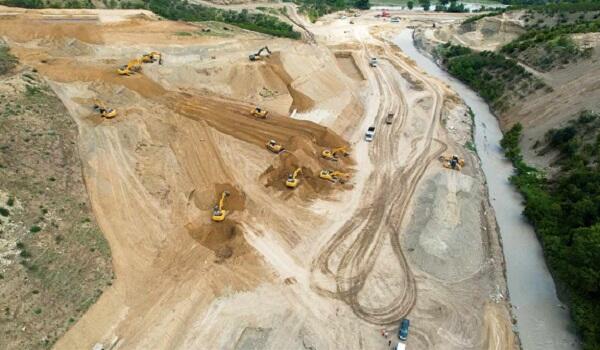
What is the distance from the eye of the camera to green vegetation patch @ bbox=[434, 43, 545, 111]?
56875 millimetres

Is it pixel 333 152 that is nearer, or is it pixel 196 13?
pixel 333 152

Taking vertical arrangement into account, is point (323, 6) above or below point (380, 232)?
above

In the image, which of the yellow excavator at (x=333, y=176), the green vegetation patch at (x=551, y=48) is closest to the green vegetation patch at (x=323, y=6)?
the green vegetation patch at (x=551, y=48)

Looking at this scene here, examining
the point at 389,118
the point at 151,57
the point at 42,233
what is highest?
the point at 151,57

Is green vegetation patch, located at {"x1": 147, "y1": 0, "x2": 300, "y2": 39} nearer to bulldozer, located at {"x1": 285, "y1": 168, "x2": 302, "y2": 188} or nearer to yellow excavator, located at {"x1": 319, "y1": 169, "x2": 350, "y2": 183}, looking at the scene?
yellow excavator, located at {"x1": 319, "y1": 169, "x2": 350, "y2": 183}

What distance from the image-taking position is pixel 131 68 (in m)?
46.5

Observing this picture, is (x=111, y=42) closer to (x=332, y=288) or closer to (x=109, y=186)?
(x=109, y=186)

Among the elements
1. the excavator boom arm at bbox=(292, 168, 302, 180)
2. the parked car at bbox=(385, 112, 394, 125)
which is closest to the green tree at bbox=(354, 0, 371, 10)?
the parked car at bbox=(385, 112, 394, 125)

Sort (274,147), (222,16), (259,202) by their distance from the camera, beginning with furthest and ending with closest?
(222,16) < (274,147) < (259,202)

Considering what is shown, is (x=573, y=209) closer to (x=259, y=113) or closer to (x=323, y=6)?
(x=259, y=113)

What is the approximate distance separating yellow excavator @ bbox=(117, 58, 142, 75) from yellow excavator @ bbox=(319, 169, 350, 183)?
2447 cm

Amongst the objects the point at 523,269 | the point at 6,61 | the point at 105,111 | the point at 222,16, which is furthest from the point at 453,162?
the point at 222,16

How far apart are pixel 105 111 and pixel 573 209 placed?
41.3 metres

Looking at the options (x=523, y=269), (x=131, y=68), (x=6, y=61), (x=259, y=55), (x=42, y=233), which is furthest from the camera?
(x=259, y=55)
